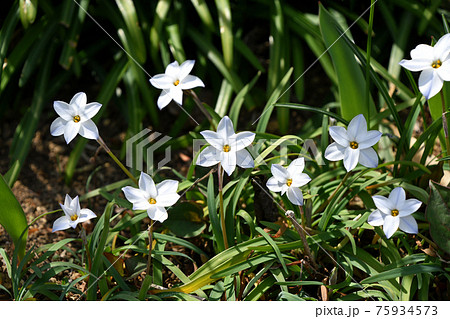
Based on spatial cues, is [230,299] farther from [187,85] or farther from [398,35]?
[398,35]

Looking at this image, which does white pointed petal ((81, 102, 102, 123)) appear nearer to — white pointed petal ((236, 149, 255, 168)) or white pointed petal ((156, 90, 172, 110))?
white pointed petal ((156, 90, 172, 110))

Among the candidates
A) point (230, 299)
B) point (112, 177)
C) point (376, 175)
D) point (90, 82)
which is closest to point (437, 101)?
point (376, 175)

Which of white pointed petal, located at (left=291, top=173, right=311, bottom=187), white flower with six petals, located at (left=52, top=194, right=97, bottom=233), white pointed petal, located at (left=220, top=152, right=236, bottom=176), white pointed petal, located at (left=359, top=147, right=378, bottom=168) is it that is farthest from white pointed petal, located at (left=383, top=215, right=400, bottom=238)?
white flower with six petals, located at (left=52, top=194, right=97, bottom=233)

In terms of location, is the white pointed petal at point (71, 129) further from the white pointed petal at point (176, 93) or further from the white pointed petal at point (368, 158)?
the white pointed petal at point (368, 158)

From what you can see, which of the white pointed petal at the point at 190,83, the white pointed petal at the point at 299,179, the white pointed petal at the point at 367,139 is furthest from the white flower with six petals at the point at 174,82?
the white pointed petal at the point at 367,139

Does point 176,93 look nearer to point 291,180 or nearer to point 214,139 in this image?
point 214,139
